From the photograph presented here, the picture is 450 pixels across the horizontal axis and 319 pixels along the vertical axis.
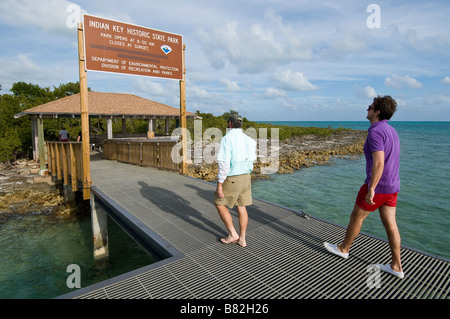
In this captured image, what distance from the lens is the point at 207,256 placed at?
143 inches

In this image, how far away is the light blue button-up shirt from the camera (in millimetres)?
3527

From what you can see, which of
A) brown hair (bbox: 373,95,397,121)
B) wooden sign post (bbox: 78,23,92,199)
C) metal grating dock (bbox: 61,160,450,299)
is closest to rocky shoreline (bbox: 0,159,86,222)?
wooden sign post (bbox: 78,23,92,199)

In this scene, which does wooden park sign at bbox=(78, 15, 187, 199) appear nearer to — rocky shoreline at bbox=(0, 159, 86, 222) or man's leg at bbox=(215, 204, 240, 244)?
rocky shoreline at bbox=(0, 159, 86, 222)

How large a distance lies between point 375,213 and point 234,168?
9721mm

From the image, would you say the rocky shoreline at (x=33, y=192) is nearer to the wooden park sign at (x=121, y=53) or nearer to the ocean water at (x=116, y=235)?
the ocean water at (x=116, y=235)

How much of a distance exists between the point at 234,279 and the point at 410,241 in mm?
7974

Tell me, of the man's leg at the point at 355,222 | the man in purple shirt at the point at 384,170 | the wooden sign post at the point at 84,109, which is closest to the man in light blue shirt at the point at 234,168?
the man's leg at the point at 355,222

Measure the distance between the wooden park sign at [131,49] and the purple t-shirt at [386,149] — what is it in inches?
250

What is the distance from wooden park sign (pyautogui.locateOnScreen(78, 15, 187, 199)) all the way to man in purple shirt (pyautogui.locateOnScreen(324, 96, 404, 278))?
6230 millimetres

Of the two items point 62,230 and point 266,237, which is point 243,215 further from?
point 62,230

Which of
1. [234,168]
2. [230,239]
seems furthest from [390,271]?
[234,168]

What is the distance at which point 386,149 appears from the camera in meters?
2.94
